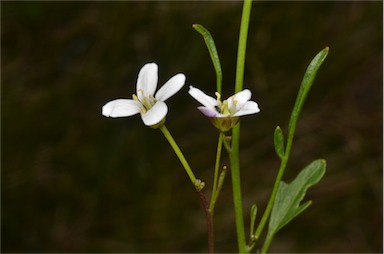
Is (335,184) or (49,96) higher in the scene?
(49,96)

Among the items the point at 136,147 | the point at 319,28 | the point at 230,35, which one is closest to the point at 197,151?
the point at 136,147

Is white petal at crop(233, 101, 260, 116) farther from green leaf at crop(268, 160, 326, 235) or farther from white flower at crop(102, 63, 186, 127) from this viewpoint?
green leaf at crop(268, 160, 326, 235)

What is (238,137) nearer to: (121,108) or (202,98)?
(202,98)

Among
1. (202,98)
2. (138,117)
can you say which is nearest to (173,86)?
(202,98)

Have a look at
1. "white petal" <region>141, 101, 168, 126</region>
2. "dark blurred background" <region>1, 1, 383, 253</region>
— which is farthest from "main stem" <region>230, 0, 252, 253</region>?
"dark blurred background" <region>1, 1, 383, 253</region>

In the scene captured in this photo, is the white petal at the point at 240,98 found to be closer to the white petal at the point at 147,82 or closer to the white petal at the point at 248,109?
the white petal at the point at 248,109

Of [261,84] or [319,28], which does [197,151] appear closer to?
[261,84]
